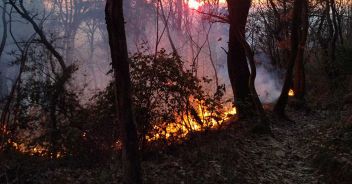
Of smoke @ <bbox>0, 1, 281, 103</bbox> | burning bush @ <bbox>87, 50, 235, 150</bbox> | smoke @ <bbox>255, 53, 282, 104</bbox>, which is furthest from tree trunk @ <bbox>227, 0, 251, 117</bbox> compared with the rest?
smoke @ <bbox>0, 1, 281, 103</bbox>

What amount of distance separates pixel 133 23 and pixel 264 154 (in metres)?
42.9

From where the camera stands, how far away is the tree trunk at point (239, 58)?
A: 13836 mm

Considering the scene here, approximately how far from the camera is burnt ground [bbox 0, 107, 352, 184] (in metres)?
8.63

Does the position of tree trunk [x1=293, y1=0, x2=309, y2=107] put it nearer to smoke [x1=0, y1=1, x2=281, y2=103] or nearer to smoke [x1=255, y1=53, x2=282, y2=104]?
smoke [x1=255, y1=53, x2=282, y2=104]

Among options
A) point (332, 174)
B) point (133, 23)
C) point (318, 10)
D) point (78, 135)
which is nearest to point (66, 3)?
point (133, 23)

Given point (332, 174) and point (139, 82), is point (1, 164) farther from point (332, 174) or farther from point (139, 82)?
point (332, 174)

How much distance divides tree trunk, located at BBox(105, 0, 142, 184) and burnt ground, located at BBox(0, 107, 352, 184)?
1101 mm

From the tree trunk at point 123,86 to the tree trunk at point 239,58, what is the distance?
693cm

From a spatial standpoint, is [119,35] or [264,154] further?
[264,154]

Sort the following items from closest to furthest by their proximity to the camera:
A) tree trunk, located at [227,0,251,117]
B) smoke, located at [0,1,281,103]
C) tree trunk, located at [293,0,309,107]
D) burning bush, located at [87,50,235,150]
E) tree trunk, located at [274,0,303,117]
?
1. burning bush, located at [87,50,235,150]
2. tree trunk, located at [227,0,251,117]
3. tree trunk, located at [274,0,303,117]
4. tree trunk, located at [293,0,309,107]
5. smoke, located at [0,1,281,103]

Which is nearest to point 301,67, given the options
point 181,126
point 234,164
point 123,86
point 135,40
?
point 181,126

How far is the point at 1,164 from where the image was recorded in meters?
9.47

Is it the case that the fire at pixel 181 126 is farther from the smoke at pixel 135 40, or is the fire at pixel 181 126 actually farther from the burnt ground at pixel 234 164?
the smoke at pixel 135 40

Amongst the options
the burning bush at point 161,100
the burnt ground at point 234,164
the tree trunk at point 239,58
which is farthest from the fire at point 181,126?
the tree trunk at point 239,58
